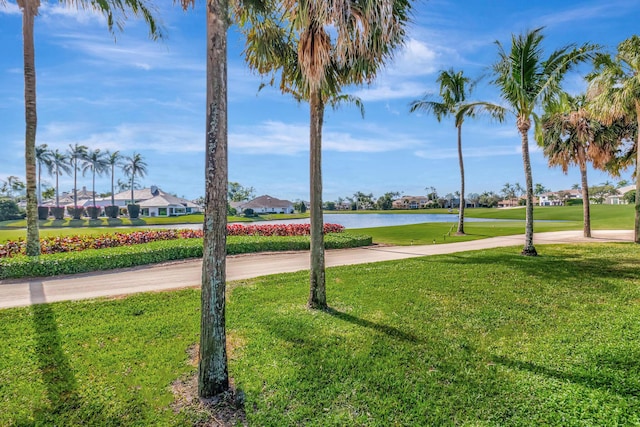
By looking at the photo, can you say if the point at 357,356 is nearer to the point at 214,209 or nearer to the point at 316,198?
the point at 214,209

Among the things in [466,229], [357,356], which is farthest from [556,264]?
[466,229]

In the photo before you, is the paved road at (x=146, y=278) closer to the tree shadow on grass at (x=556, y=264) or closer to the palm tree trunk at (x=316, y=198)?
the tree shadow on grass at (x=556, y=264)

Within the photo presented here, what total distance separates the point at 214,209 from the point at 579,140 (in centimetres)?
1898

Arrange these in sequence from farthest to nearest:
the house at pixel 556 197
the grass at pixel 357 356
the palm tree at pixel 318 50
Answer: the house at pixel 556 197 → the palm tree at pixel 318 50 → the grass at pixel 357 356

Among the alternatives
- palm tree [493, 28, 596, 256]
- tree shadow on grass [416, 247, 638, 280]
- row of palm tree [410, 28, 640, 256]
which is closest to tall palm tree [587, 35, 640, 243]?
row of palm tree [410, 28, 640, 256]

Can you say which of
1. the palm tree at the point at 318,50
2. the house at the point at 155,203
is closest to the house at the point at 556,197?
the house at the point at 155,203

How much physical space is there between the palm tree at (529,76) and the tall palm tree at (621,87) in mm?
2714

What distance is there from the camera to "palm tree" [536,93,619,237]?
16.3 meters

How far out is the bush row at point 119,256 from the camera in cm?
930

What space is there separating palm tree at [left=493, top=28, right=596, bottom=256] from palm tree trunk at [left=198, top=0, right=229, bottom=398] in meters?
10.7

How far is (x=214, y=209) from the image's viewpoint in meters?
3.61

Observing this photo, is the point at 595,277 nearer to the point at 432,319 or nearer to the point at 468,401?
the point at 432,319

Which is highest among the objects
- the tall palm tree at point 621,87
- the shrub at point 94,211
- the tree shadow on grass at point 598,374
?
the tall palm tree at point 621,87

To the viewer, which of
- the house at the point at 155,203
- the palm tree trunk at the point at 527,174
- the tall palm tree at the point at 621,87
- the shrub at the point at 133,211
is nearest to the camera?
the palm tree trunk at the point at 527,174
